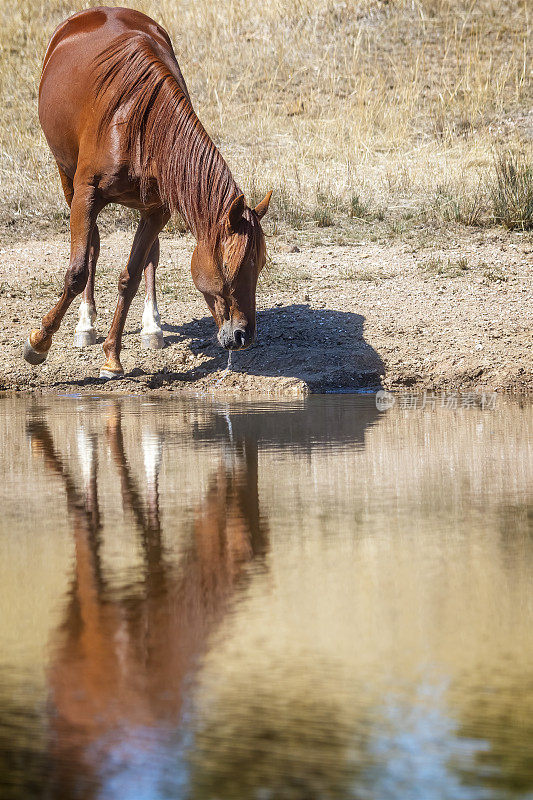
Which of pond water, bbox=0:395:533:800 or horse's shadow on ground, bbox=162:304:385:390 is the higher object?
horse's shadow on ground, bbox=162:304:385:390

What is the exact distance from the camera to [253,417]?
585cm

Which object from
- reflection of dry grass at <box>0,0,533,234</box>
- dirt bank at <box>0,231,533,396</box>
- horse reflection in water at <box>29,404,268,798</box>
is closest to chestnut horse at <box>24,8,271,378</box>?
dirt bank at <box>0,231,533,396</box>

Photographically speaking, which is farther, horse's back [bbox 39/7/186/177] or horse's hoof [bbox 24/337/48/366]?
horse's hoof [bbox 24/337/48/366]

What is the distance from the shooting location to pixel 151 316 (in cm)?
773

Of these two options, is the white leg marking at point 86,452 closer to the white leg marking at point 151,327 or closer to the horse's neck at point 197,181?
the horse's neck at point 197,181

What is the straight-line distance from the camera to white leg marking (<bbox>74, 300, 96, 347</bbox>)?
770 cm

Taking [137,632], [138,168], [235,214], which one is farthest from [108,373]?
[137,632]

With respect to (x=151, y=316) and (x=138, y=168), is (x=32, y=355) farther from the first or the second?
(x=138, y=168)

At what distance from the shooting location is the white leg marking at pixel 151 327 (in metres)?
7.64

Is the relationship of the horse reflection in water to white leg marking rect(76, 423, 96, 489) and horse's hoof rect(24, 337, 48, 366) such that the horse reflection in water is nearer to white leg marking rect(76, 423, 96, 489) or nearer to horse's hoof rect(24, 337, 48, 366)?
white leg marking rect(76, 423, 96, 489)

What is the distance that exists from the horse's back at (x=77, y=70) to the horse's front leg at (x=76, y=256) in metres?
0.44

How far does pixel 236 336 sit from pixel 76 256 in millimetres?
1462

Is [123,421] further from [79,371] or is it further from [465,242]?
[465,242]

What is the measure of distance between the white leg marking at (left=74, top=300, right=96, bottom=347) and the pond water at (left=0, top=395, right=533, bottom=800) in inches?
117
